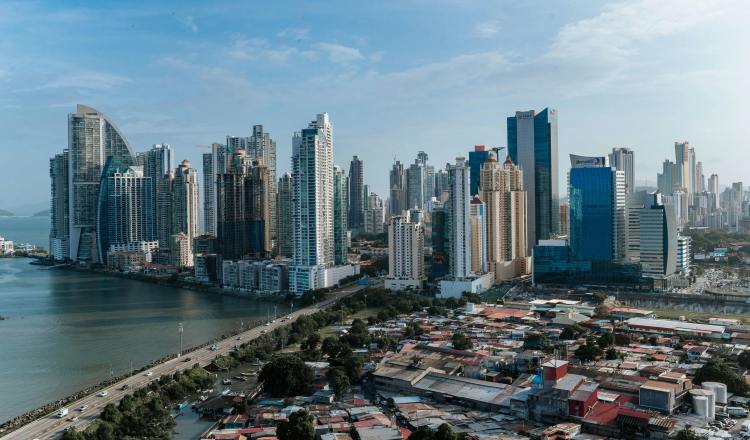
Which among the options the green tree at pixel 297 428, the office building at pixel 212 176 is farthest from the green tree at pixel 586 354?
the office building at pixel 212 176

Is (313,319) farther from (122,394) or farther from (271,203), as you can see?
(271,203)

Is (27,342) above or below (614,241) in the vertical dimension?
below

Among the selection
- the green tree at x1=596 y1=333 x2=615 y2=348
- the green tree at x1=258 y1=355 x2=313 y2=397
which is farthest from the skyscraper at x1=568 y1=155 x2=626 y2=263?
the green tree at x1=258 y1=355 x2=313 y2=397

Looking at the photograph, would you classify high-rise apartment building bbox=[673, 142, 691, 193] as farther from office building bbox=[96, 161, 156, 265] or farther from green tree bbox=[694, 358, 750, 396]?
green tree bbox=[694, 358, 750, 396]

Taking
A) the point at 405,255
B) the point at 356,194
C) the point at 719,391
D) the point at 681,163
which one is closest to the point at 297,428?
the point at 719,391

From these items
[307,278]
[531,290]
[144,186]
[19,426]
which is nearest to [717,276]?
[531,290]

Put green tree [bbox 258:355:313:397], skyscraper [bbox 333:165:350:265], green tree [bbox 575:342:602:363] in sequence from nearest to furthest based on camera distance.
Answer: green tree [bbox 258:355:313:397], green tree [bbox 575:342:602:363], skyscraper [bbox 333:165:350:265]
